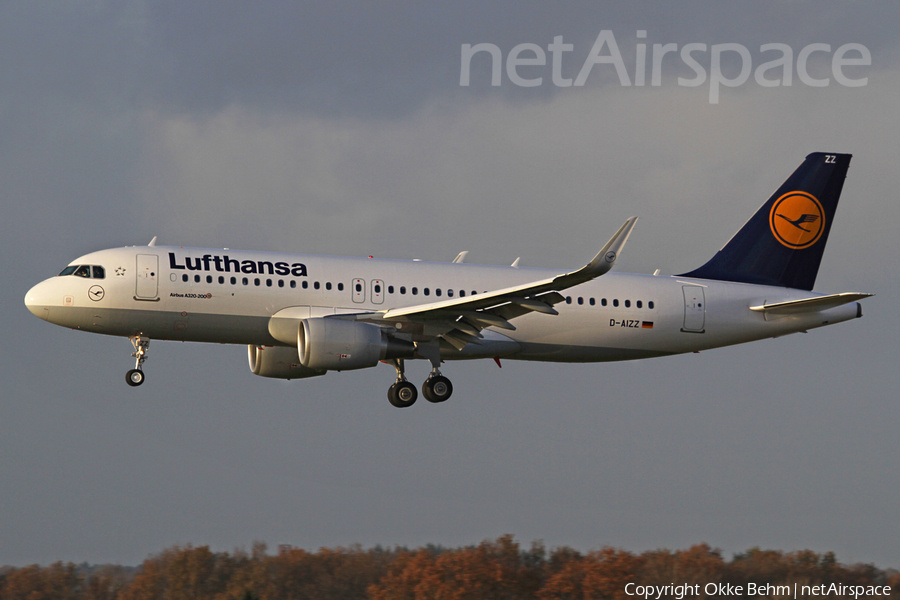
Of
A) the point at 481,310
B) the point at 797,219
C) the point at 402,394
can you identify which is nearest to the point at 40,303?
the point at 402,394

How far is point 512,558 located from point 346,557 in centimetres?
761

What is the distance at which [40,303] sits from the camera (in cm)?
3428

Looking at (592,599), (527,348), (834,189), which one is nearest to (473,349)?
(527,348)

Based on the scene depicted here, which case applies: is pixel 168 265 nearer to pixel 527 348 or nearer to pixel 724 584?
pixel 527 348

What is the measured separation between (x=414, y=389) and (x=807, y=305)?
1324 centimetres

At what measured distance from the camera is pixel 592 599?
51.0 metres

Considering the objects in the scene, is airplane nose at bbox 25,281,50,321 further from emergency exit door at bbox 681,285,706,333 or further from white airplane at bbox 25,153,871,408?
emergency exit door at bbox 681,285,706,333

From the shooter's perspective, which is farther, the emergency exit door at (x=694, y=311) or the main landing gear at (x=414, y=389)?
the emergency exit door at (x=694, y=311)

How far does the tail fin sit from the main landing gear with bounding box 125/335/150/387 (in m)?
18.3

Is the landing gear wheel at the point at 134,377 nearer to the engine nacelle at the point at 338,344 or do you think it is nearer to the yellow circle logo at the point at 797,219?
the engine nacelle at the point at 338,344

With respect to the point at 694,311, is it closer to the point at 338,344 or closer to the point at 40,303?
the point at 338,344

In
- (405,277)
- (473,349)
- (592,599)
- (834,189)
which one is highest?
(834,189)

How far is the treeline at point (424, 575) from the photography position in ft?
164

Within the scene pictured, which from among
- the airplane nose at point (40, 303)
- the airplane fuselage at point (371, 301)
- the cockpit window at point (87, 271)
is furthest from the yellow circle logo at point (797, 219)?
the airplane nose at point (40, 303)
